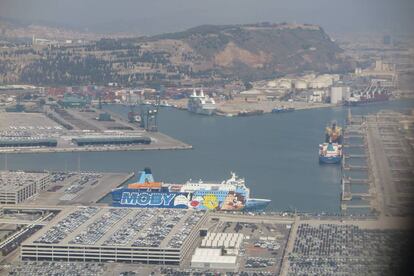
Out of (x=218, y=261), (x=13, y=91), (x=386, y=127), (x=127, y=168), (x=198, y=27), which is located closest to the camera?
(x=218, y=261)

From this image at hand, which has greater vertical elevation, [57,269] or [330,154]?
[330,154]

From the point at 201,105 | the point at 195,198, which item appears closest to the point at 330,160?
the point at 195,198

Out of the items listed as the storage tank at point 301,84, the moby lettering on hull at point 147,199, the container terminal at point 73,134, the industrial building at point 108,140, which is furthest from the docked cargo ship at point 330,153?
the storage tank at point 301,84

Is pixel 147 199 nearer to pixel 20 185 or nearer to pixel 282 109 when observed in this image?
Answer: pixel 20 185

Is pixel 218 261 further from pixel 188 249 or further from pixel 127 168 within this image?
pixel 127 168

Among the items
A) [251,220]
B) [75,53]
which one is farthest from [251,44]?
[251,220]

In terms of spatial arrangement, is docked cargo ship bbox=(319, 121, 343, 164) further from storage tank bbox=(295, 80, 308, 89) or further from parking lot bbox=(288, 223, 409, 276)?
storage tank bbox=(295, 80, 308, 89)

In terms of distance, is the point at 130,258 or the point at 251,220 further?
the point at 251,220
